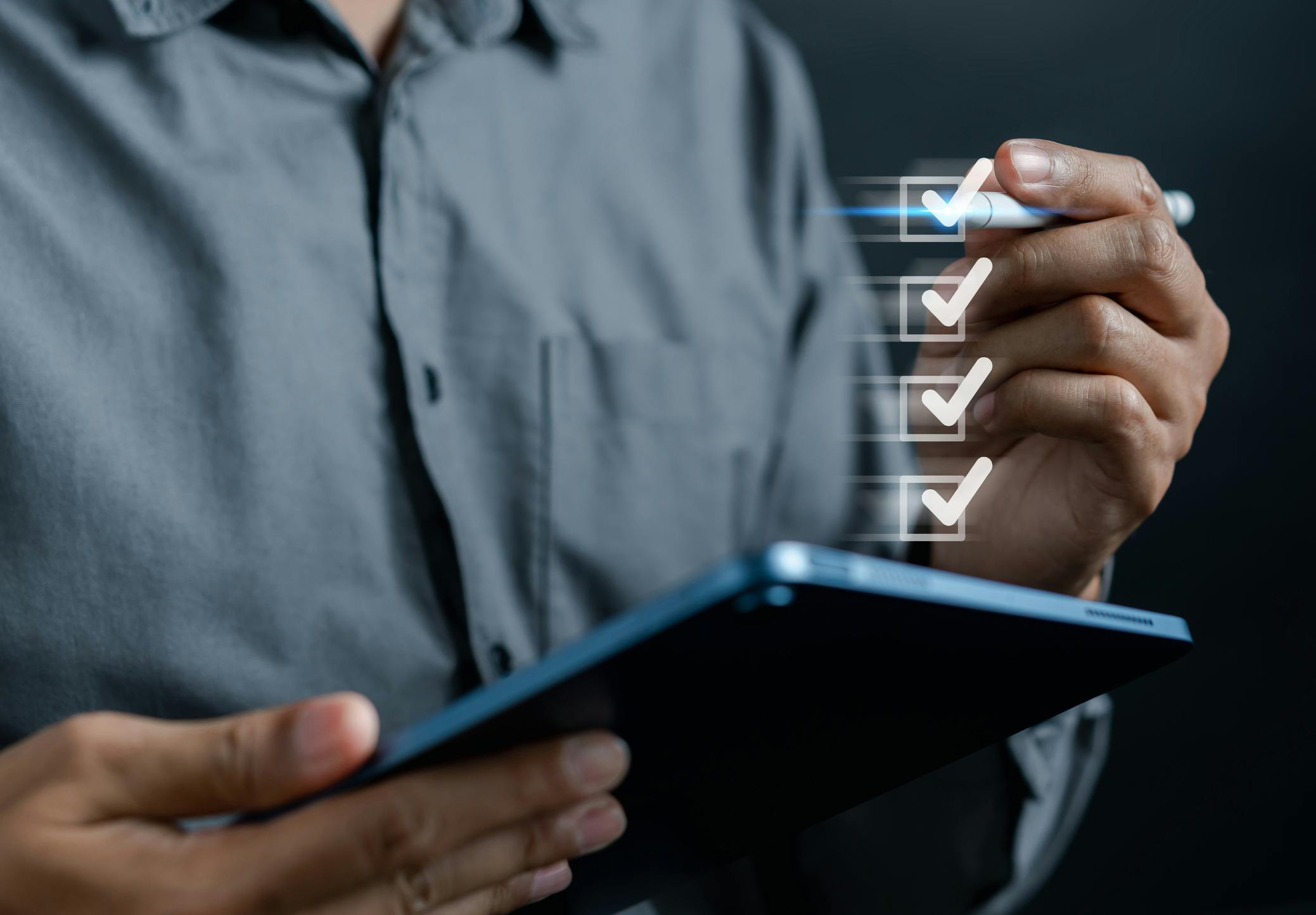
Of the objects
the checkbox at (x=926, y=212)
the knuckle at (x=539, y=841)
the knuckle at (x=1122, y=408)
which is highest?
the checkbox at (x=926, y=212)

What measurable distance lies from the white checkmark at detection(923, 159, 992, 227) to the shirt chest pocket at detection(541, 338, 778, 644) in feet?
1.19

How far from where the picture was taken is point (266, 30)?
600 mm

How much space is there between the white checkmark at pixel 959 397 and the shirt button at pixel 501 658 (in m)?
0.32

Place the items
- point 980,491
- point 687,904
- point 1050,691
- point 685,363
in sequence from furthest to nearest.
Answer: point 685,363
point 687,904
point 980,491
point 1050,691

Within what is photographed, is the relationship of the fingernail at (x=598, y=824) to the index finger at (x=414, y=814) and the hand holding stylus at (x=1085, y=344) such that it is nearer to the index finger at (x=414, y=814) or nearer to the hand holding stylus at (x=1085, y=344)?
the index finger at (x=414, y=814)

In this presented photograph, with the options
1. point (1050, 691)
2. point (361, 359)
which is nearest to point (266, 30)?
point (361, 359)

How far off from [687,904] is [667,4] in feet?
2.31

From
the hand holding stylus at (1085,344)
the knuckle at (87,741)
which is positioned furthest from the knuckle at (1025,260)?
the knuckle at (87,741)

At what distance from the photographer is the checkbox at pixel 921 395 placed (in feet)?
1.43

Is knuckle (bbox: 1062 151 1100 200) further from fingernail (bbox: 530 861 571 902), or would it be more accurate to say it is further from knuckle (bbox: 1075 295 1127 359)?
fingernail (bbox: 530 861 571 902)

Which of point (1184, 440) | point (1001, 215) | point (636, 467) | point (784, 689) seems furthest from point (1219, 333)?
point (636, 467)

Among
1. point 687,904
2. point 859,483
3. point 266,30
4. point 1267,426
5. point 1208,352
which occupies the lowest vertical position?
point 687,904

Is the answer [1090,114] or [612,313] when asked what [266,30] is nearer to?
[612,313]

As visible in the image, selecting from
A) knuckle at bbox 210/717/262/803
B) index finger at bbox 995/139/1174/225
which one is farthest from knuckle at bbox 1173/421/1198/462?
knuckle at bbox 210/717/262/803
